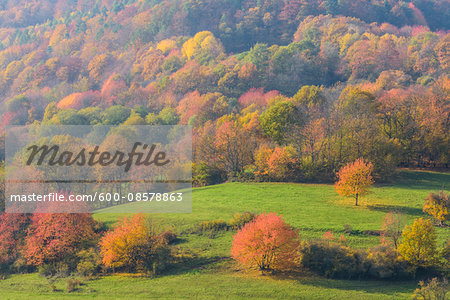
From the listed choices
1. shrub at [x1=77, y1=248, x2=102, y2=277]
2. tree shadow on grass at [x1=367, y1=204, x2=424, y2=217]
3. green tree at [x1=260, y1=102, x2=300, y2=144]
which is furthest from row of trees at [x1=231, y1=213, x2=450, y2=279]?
green tree at [x1=260, y1=102, x2=300, y2=144]

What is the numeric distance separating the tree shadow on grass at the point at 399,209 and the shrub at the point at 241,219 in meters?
14.7

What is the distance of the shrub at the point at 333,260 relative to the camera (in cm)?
3728

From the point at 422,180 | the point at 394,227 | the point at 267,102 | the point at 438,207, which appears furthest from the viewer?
the point at 267,102

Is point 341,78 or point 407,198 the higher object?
point 341,78

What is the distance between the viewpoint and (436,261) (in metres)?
37.3

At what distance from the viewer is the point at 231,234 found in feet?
151

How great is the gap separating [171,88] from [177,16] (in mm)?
67858

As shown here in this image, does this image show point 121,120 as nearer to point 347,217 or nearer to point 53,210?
point 53,210

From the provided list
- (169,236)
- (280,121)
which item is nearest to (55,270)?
(169,236)

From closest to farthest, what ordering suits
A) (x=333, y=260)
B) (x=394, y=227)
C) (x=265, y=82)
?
(x=333, y=260)
(x=394, y=227)
(x=265, y=82)

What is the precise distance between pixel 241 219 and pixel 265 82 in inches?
3252

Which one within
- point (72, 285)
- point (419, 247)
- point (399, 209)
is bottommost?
point (72, 285)

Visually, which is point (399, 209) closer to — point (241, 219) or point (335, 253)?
point (335, 253)

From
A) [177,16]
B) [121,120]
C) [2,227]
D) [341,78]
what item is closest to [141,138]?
[121,120]
